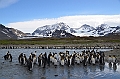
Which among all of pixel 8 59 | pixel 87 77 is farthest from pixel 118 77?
pixel 8 59

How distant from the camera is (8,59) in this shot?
32625 mm

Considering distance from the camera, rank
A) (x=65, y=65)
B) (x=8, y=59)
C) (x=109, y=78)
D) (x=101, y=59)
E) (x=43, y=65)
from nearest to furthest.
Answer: (x=109, y=78) < (x=43, y=65) < (x=65, y=65) < (x=101, y=59) < (x=8, y=59)

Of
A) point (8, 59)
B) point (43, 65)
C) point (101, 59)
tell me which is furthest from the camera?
point (8, 59)

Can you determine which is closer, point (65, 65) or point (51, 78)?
point (51, 78)

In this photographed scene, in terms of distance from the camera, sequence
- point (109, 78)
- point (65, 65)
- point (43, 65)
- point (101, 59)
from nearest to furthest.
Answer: point (109, 78) < point (43, 65) < point (65, 65) < point (101, 59)

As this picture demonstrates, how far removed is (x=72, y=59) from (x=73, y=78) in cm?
778

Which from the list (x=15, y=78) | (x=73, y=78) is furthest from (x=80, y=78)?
(x=15, y=78)

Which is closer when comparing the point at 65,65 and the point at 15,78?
the point at 15,78

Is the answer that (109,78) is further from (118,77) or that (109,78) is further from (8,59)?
(8,59)

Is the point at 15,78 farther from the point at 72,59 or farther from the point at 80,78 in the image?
the point at 72,59

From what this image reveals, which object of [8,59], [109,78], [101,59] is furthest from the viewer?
[8,59]

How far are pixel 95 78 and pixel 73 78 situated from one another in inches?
65.2

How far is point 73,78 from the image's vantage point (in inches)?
725

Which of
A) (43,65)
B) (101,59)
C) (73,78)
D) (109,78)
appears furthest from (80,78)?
(101,59)
